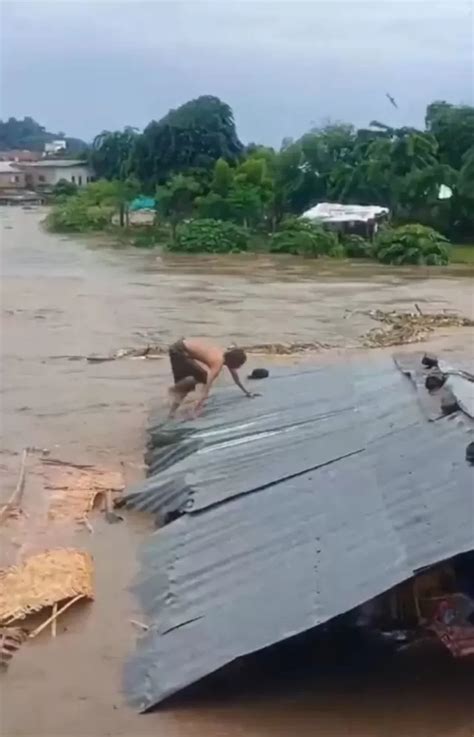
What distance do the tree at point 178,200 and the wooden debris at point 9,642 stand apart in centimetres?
3596

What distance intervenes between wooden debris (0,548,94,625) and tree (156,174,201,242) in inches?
1373

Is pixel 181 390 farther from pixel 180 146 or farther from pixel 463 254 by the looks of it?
pixel 180 146

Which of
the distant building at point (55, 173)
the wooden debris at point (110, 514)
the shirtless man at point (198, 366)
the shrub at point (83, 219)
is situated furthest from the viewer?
the distant building at point (55, 173)

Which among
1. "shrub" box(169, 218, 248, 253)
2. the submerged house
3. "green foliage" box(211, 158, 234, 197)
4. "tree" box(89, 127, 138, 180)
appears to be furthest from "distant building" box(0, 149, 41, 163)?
"shrub" box(169, 218, 248, 253)

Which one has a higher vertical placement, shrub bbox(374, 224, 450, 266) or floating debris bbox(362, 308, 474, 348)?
floating debris bbox(362, 308, 474, 348)

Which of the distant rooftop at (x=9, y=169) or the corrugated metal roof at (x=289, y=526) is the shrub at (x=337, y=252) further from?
the distant rooftop at (x=9, y=169)

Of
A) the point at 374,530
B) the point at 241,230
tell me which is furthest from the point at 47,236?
the point at 374,530

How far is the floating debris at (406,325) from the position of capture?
19.0 m

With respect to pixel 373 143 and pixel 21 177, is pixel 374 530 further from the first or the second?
pixel 21 177

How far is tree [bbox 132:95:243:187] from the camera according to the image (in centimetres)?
5081

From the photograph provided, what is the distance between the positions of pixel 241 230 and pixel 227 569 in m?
32.2

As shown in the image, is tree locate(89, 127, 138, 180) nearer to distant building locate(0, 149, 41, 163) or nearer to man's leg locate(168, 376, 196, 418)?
distant building locate(0, 149, 41, 163)

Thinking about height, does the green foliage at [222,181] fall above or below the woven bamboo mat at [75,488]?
below

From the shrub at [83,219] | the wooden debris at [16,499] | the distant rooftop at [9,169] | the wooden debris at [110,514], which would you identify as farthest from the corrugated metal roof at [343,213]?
the distant rooftop at [9,169]
